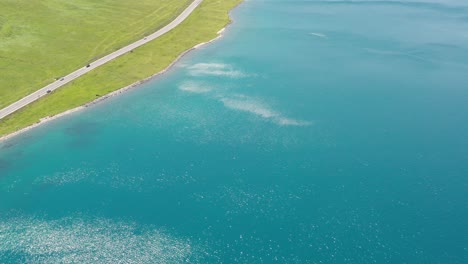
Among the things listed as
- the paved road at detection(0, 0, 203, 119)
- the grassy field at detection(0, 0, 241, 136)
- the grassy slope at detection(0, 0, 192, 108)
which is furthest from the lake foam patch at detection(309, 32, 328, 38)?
the grassy slope at detection(0, 0, 192, 108)

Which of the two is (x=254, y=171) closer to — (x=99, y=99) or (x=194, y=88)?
(x=194, y=88)

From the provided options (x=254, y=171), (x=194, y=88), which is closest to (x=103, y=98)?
(x=194, y=88)

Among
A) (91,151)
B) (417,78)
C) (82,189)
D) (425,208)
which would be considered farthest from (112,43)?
Answer: (425,208)

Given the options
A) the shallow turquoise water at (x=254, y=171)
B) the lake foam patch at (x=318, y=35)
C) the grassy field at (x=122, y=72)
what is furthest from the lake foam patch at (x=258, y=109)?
the lake foam patch at (x=318, y=35)

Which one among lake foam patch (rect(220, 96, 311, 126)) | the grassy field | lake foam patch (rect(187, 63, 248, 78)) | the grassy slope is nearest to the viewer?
lake foam patch (rect(220, 96, 311, 126))

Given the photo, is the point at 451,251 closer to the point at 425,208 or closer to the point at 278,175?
the point at 425,208

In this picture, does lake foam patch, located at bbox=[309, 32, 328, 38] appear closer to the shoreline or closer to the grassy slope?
the shoreline
